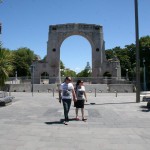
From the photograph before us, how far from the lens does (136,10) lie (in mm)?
21672

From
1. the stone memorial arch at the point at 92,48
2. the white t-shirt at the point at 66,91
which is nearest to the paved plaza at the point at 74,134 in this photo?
the white t-shirt at the point at 66,91

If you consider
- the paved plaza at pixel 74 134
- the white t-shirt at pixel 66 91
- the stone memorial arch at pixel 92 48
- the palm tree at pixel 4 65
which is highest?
the stone memorial arch at pixel 92 48

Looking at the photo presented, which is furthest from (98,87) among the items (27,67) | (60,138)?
(27,67)

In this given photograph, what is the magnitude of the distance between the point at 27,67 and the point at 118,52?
2853cm

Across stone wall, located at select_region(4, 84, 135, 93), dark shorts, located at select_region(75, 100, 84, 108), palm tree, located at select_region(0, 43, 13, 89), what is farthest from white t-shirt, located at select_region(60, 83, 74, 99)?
stone wall, located at select_region(4, 84, 135, 93)

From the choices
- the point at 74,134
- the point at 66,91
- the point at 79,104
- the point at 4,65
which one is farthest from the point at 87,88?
the point at 74,134

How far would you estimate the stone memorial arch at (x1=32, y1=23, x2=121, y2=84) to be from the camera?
50594 mm

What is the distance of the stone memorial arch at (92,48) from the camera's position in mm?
50594

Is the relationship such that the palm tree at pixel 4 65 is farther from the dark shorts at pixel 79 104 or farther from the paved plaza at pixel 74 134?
the dark shorts at pixel 79 104

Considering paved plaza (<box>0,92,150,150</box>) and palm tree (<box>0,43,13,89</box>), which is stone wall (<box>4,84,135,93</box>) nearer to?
palm tree (<box>0,43,13,89</box>)

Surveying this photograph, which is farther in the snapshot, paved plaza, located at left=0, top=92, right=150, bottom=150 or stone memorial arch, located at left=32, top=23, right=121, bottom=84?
stone memorial arch, located at left=32, top=23, right=121, bottom=84

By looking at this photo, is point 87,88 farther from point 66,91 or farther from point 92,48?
point 66,91

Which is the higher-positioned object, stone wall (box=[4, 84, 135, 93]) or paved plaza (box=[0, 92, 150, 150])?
stone wall (box=[4, 84, 135, 93])

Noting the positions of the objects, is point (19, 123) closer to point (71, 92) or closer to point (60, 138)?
point (71, 92)
